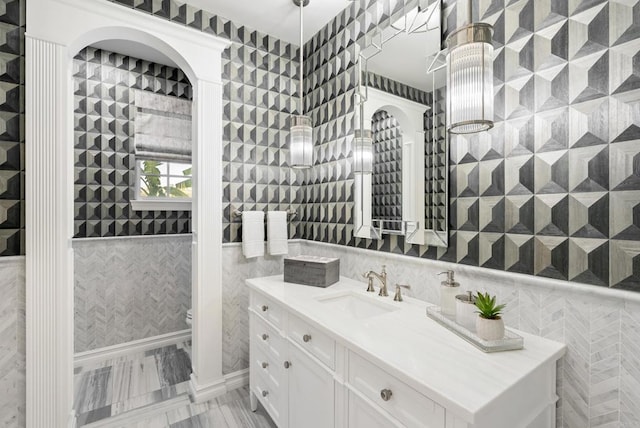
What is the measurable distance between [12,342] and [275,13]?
2.56 meters

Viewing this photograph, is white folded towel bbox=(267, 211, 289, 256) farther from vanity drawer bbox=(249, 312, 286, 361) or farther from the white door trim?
the white door trim

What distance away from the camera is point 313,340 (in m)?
1.34

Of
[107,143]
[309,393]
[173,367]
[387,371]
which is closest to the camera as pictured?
[387,371]

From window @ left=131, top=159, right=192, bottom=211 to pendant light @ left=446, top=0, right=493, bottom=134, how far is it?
106 inches

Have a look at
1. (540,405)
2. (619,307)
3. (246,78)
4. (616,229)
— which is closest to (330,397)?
(540,405)

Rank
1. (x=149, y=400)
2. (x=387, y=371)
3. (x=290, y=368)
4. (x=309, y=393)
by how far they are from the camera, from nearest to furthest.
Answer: (x=387, y=371) → (x=309, y=393) → (x=290, y=368) → (x=149, y=400)

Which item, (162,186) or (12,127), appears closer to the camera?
(12,127)

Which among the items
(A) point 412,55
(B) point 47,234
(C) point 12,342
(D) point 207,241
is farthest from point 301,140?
(C) point 12,342

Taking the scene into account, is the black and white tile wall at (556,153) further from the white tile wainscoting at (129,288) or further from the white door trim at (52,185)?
the white tile wainscoting at (129,288)

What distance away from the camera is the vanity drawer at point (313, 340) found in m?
1.24

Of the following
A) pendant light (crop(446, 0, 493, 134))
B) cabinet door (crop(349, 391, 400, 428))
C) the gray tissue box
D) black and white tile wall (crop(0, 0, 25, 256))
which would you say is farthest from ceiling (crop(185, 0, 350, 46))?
cabinet door (crop(349, 391, 400, 428))

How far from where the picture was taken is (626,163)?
960 millimetres

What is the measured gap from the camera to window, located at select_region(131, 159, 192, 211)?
9.39 feet

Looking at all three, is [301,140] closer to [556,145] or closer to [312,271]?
[312,271]
